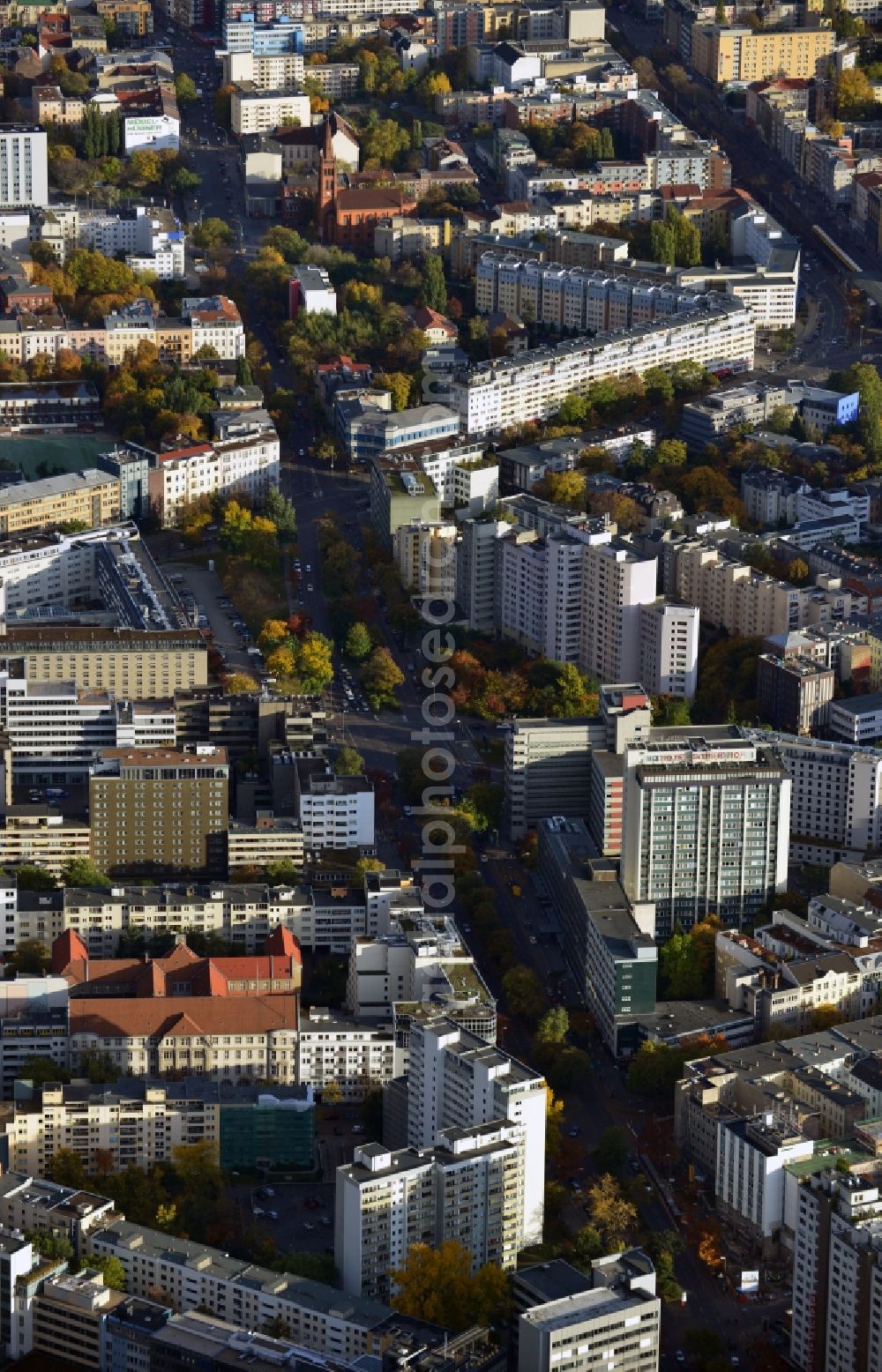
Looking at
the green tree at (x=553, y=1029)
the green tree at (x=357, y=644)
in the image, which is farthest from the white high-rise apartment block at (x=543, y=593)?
the green tree at (x=553, y=1029)

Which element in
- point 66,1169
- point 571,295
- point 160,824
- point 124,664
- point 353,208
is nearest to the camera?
point 66,1169

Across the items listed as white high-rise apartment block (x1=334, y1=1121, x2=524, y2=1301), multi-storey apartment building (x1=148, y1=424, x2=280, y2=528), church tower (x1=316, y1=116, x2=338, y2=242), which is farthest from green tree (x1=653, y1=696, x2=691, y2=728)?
church tower (x1=316, y1=116, x2=338, y2=242)

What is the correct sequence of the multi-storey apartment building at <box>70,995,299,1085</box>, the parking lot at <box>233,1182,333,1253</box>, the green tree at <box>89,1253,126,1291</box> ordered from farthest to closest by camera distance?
the multi-storey apartment building at <box>70,995,299,1085</box> → the parking lot at <box>233,1182,333,1253</box> → the green tree at <box>89,1253,126,1291</box>

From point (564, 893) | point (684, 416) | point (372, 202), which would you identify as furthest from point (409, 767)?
point (372, 202)

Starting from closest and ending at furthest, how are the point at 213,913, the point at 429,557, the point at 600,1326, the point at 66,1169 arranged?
the point at 600,1326 < the point at 66,1169 < the point at 213,913 < the point at 429,557

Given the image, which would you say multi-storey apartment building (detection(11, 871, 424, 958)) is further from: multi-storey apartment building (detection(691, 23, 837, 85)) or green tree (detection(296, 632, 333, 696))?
multi-storey apartment building (detection(691, 23, 837, 85))

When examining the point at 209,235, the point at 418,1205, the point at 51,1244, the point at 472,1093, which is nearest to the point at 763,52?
the point at 209,235

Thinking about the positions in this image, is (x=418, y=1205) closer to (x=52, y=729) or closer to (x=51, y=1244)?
(x=51, y=1244)
